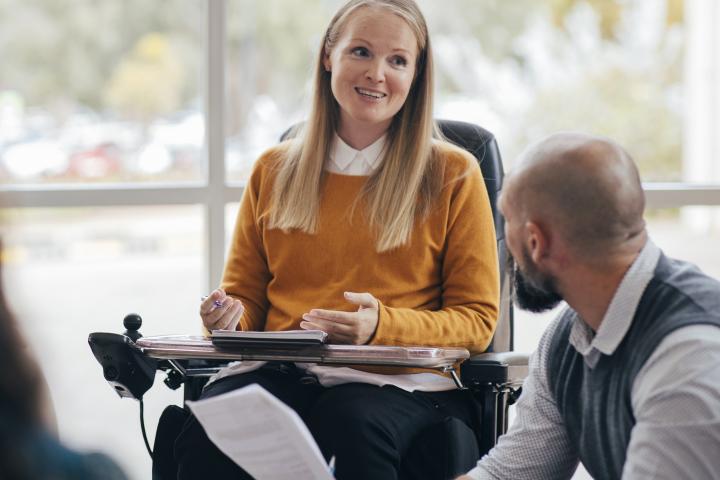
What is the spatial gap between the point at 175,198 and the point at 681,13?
2.02m

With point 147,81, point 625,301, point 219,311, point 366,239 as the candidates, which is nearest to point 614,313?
point 625,301

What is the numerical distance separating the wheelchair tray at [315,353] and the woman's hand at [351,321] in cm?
9

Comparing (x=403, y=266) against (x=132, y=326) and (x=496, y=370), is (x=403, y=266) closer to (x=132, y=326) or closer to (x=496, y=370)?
(x=496, y=370)

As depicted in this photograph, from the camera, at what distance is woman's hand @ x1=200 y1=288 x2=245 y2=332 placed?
202 centimetres

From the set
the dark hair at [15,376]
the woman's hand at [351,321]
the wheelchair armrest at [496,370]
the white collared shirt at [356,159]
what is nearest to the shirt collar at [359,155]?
the white collared shirt at [356,159]

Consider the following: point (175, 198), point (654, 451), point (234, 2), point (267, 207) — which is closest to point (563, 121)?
point (234, 2)

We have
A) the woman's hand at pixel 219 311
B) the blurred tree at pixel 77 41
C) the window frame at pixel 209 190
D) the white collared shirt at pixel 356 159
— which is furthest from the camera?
the blurred tree at pixel 77 41

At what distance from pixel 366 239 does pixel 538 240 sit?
0.66m

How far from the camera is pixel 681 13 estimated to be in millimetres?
3771

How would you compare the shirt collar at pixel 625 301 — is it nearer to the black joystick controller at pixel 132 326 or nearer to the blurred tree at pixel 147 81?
the black joystick controller at pixel 132 326

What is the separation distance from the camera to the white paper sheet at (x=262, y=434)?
140 cm

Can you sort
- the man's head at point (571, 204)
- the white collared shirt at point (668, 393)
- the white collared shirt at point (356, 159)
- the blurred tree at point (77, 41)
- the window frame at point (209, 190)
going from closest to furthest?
the white collared shirt at point (668, 393) → the man's head at point (571, 204) → the white collared shirt at point (356, 159) → the window frame at point (209, 190) → the blurred tree at point (77, 41)

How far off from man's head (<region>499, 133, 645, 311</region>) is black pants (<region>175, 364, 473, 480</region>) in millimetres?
441

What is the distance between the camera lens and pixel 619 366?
4.90 feet
